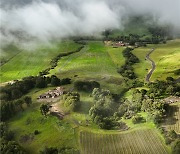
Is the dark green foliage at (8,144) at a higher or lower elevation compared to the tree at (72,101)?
lower

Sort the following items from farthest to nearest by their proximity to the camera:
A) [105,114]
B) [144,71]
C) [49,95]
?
[144,71] < [49,95] < [105,114]

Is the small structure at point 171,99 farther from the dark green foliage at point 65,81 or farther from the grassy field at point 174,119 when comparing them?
the dark green foliage at point 65,81

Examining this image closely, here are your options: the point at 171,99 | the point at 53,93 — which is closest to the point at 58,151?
the point at 53,93

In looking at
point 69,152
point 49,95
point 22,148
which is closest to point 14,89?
point 49,95

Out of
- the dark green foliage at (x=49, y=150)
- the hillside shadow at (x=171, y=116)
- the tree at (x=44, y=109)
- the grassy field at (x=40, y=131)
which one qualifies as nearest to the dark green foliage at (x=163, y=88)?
the hillside shadow at (x=171, y=116)

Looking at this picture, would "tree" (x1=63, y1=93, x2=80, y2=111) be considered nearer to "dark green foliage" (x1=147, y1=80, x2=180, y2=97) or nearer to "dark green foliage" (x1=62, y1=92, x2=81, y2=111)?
"dark green foliage" (x1=62, y1=92, x2=81, y2=111)

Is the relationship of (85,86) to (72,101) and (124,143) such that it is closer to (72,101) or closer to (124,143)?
(72,101)

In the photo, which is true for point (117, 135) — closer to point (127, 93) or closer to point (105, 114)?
point (105, 114)
